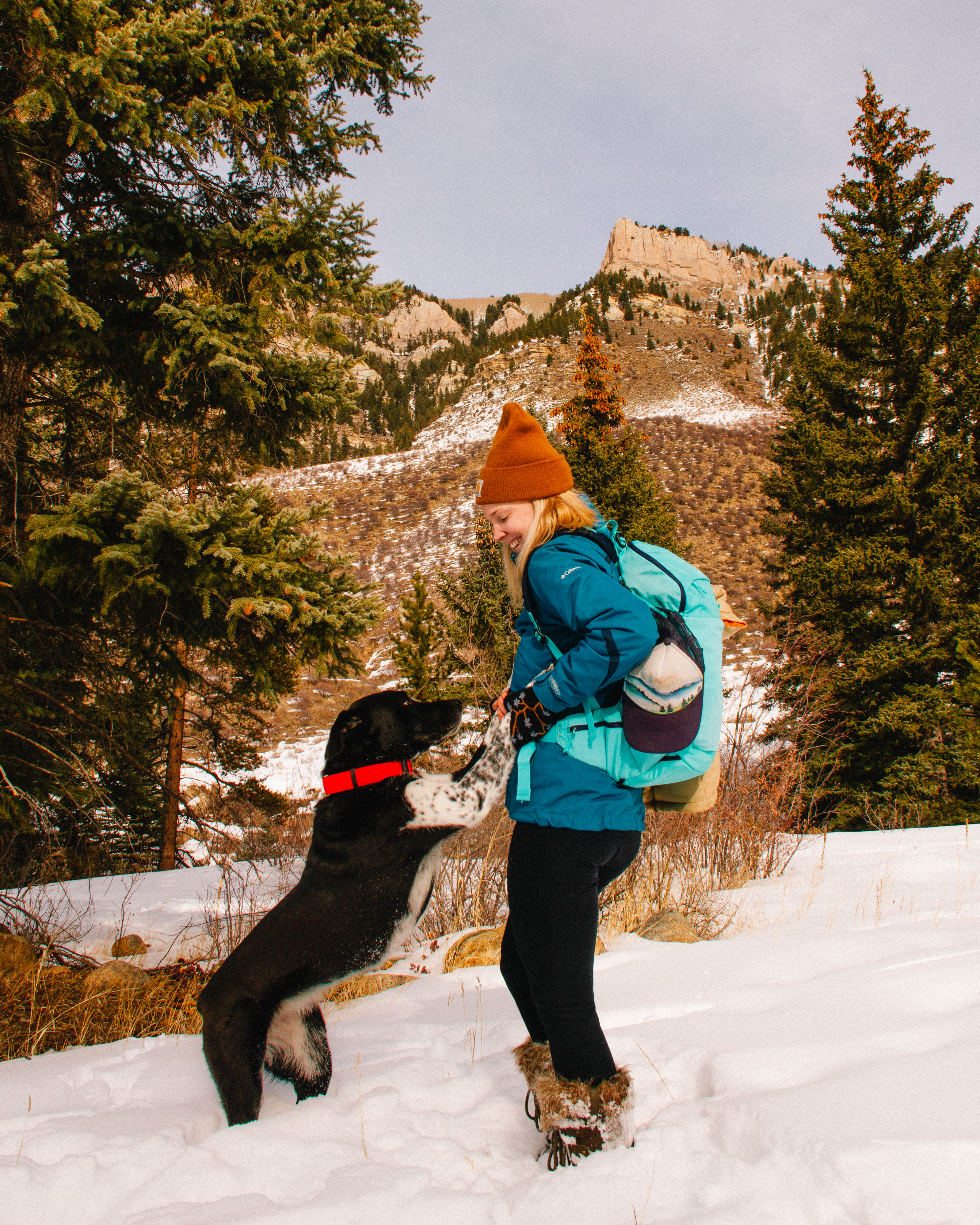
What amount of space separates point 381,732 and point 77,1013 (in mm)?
2307

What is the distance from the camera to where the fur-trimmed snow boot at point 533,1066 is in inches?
65.7

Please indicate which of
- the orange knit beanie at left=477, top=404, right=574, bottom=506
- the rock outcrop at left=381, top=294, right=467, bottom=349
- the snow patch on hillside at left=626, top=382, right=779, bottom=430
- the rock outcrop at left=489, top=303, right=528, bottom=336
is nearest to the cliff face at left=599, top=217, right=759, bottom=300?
the rock outcrop at left=489, top=303, right=528, bottom=336

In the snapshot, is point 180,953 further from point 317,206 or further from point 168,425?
point 317,206

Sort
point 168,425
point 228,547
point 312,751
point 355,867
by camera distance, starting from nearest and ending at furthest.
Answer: point 355,867 < point 228,547 < point 168,425 < point 312,751

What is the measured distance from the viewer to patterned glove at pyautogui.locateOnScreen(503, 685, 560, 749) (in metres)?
1.56

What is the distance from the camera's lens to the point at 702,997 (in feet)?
8.04

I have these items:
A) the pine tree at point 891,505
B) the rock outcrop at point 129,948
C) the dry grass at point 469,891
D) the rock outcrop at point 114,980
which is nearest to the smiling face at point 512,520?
the rock outcrop at point 114,980

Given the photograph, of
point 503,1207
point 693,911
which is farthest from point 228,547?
point 693,911

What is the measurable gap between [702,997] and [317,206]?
466 cm

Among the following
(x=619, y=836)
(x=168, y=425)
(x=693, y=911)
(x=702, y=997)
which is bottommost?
(x=693, y=911)

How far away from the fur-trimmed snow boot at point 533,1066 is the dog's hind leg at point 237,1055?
724 millimetres

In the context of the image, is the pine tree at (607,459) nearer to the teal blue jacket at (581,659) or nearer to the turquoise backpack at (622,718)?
the turquoise backpack at (622,718)

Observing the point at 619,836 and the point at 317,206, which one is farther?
the point at 317,206

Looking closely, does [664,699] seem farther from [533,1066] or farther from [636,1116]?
[636,1116]
